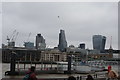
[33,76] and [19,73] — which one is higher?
[33,76]

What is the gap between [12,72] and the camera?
25062 millimetres

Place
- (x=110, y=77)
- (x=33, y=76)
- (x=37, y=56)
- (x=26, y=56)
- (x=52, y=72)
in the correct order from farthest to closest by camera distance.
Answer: (x=37, y=56), (x=26, y=56), (x=52, y=72), (x=110, y=77), (x=33, y=76)

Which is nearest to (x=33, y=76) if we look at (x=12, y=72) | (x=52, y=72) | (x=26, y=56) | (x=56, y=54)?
(x=12, y=72)

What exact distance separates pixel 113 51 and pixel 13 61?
114 metres

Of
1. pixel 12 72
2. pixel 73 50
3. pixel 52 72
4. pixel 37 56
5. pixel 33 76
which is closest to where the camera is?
pixel 33 76

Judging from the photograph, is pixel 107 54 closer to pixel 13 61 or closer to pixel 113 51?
pixel 113 51

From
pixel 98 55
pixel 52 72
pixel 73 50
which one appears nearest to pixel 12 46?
pixel 73 50

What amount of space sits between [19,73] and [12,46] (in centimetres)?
12422

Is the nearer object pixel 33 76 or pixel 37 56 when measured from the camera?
pixel 33 76

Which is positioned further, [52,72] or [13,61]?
[52,72]

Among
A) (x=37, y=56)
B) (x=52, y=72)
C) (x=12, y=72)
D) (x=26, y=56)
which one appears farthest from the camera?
(x=37, y=56)

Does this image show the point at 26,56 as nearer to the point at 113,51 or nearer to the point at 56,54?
the point at 56,54

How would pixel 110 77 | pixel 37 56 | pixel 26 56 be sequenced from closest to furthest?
pixel 110 77, pixel 26 56, pixel 37 56

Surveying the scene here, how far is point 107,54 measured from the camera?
138375 millimetres
